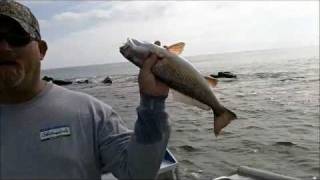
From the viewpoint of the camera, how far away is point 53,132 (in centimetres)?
298

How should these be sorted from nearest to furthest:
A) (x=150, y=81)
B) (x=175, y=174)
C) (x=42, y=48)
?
(x=150, y=81), (x=42, y=48), (x=175, y=174)

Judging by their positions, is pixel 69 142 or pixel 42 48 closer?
pixel 69 142

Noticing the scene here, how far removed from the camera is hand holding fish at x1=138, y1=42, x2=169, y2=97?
8.70 ft

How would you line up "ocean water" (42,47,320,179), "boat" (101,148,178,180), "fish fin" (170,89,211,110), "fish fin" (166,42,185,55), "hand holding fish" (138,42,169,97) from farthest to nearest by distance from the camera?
1. "ocean water" (42,47,320,179)
2. "boat" (101,148,178,180)
3. "fish fin" (170,89,211,110)
4. "fish fin" (166,42,185,55)
5. "hand holding fish" (138,42,169,97)

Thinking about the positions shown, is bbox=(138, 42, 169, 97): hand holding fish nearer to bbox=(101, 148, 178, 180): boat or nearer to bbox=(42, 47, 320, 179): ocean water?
bbox=(101, 148, 178, 180): boat

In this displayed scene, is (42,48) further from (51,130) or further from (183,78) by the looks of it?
(183,78)

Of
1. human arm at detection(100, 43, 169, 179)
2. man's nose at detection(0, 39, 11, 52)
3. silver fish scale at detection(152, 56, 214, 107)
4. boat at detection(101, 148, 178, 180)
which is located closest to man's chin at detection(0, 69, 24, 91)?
man's nose at detection(0, 39, 11, 52)

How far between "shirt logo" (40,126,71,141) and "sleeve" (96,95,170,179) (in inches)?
8.6

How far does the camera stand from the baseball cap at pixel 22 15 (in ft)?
10.2

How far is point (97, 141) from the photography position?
119 inches

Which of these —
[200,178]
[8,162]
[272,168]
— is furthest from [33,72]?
[272,168]

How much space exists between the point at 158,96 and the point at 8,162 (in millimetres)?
1105

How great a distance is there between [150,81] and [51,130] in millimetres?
798

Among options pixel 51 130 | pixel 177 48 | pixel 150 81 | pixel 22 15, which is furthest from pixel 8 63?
pixel 177 48
